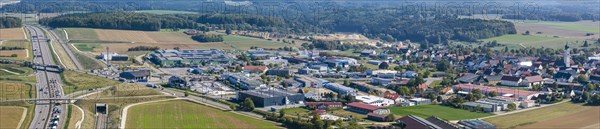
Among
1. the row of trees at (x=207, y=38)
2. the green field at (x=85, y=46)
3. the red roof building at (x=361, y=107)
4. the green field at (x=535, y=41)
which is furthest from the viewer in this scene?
the green field at (x=535, y=41)

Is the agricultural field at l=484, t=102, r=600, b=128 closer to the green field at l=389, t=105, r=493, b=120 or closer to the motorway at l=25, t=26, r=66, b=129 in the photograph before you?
the green field at l=389, t=105, r=493, b=120

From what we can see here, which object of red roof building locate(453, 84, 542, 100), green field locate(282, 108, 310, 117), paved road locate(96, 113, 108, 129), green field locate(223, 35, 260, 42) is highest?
green field locate(223, 35, 260, 42)

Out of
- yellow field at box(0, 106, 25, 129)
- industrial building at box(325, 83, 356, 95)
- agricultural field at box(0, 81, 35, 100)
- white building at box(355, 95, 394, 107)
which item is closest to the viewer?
yellow field at box(0, 106, 25, 129)

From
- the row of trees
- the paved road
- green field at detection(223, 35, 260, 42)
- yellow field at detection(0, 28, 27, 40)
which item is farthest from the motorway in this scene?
green field at detection(223, 35, 260, 42)

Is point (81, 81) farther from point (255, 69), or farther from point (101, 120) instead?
point (255, 69)

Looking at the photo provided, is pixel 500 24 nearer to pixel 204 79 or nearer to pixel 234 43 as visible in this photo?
pixel 234 43

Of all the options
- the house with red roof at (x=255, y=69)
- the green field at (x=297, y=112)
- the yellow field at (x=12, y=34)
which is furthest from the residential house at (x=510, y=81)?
the yellow field at (x=12, y=34)

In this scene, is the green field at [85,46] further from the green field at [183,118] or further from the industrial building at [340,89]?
the green field at [183,118]
